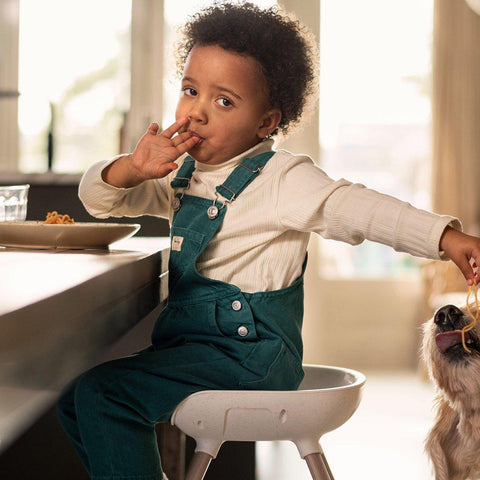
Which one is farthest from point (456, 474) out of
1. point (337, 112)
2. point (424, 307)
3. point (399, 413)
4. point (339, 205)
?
point (337, 112)

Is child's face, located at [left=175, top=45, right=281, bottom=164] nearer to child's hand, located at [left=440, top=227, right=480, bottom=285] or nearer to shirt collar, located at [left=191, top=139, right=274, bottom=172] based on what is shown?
shirt collar, located at [left=191, top=139, right=274, bottom=172]

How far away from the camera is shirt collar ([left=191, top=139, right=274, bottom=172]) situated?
143 cm

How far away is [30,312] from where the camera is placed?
0.65 m

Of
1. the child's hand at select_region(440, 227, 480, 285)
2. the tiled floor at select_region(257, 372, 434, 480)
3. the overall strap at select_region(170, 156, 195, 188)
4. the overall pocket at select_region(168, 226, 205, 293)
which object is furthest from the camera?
the tiled floor at select_region(257, 372, 434, 480)

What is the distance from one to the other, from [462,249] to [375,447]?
2.13 meters

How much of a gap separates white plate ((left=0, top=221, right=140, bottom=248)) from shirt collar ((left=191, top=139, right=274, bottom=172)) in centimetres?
20

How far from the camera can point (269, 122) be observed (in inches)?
58.7

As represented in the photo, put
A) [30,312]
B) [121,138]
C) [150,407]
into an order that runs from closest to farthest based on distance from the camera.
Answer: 1. [30,312]
2. [150,407]
3. [121,138]

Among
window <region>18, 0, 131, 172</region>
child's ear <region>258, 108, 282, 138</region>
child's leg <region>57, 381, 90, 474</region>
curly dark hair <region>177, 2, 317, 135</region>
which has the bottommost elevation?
child's leg <region>57, 381, 90, 474</region>

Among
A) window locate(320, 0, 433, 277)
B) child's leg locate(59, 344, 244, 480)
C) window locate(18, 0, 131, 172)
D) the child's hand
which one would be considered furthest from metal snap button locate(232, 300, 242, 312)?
window locate(320, 0, 433, 277)

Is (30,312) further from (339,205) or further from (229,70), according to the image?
(229,70)

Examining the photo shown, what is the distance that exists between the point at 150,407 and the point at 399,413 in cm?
277

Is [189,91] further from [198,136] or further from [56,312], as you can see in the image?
[56,312]

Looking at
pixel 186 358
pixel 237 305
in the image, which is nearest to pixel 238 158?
pixel 237 305
